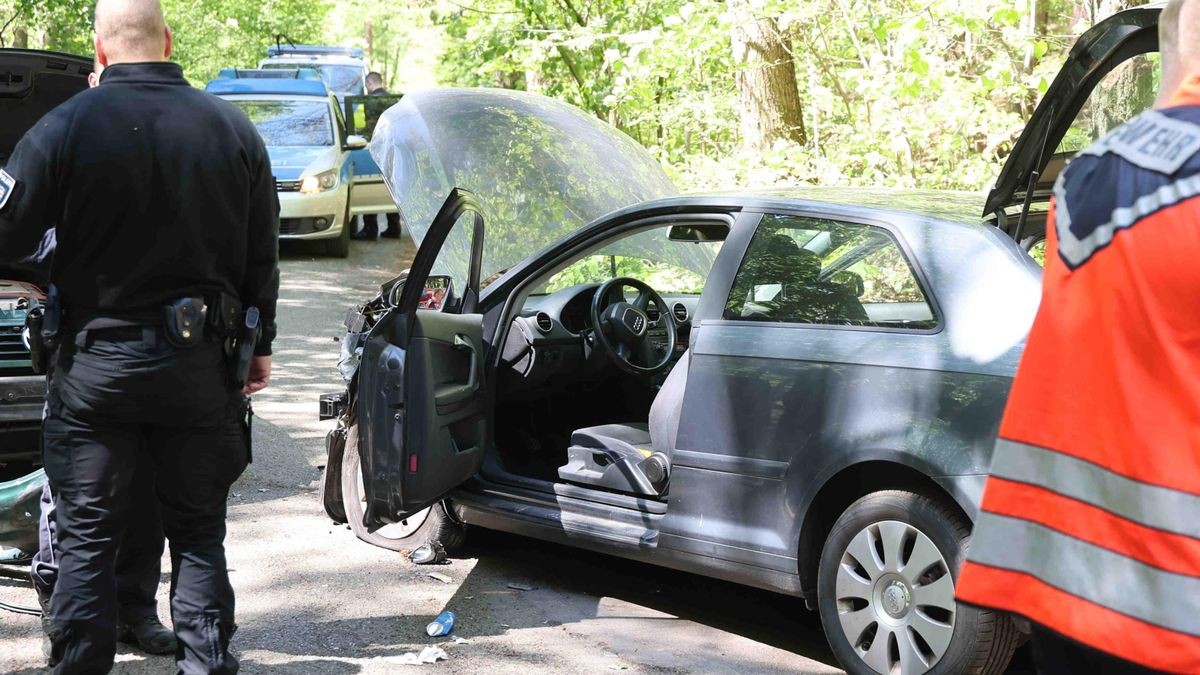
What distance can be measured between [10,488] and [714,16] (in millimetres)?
7204

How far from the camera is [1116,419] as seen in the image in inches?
73.1

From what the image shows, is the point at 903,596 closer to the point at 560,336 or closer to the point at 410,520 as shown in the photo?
the point at 560,336

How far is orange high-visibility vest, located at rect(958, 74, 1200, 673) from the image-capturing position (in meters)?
1.80

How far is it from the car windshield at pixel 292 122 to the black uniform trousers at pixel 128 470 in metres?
11.8

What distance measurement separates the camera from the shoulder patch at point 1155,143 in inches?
71.6

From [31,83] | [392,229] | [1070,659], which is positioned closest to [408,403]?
[31,83]

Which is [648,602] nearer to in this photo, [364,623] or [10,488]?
[364,623]

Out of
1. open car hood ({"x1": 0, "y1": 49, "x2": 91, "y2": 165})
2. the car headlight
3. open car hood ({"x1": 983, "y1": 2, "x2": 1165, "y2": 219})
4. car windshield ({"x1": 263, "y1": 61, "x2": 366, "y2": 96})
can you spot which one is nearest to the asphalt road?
open car hood ({"x1": 983, "y1": 2, "x2": 1165, "y2": 219})

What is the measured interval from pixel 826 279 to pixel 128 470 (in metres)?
2.31

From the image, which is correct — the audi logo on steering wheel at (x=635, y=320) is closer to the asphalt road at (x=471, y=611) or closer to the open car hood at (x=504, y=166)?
the open car hood at (x=504, y=166)

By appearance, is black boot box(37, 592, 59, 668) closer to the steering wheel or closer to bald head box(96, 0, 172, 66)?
bald head box(96, 0, 172, 66)

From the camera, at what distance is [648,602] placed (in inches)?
207

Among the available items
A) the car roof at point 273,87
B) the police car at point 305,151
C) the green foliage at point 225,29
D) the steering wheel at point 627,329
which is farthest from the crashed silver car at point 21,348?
the green foliage at point 225,29

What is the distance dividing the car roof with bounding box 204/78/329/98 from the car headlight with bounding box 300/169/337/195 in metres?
1.62
